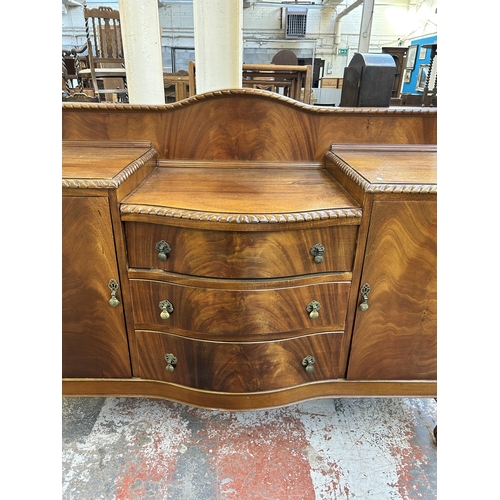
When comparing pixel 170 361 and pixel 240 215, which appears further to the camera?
pixel 170 361

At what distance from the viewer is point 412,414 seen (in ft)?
4.62

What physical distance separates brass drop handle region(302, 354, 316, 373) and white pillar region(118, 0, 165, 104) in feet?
5.00

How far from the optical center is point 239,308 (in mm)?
1064

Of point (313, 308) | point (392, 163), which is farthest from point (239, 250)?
point (392, 163)

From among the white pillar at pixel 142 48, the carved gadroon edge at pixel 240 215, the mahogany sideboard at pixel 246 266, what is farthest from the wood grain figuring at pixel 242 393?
the white pillar at pixel 142 48

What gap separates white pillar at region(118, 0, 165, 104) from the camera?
5.67 feet

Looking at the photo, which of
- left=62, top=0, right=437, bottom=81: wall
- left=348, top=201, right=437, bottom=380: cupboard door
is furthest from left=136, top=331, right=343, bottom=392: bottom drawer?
left=62, top=0, right=437, bottom=81: wall

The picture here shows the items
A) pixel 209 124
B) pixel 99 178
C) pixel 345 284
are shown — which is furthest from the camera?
pixel 209 124

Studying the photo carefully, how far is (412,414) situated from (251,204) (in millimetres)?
1067

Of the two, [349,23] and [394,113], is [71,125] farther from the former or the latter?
[349,23]

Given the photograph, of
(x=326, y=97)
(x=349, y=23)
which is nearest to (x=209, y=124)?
(x=326, y=97)

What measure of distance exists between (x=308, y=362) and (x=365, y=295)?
29 centimetres

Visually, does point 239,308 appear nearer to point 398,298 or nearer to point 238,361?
point 238,361

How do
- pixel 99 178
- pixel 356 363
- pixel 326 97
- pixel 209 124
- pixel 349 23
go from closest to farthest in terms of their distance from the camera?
1. pixel 99 178
2. pixel 356 363
3. pixel 209 124
4. pixel 326 97
5. pixel 349 23
